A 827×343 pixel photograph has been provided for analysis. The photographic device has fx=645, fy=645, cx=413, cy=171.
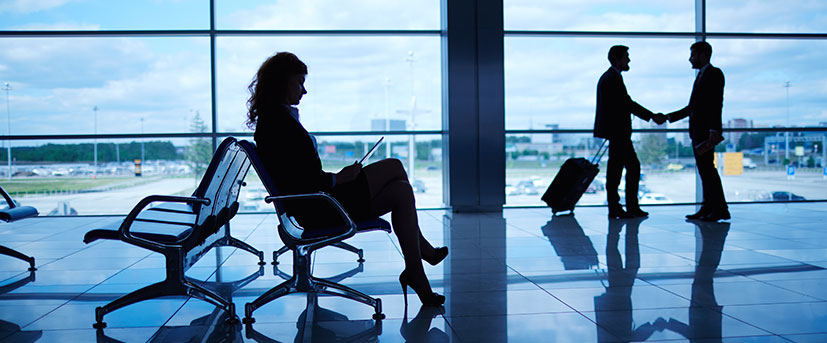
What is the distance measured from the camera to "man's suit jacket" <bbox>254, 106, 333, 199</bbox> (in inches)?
98.0

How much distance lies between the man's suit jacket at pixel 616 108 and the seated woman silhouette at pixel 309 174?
3.58m

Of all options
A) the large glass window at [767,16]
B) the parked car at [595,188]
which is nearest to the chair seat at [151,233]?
the parked car at [595,188]

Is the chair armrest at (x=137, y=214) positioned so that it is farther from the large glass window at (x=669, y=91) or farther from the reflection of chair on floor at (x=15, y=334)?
the large glass window at (x=669, y=91)

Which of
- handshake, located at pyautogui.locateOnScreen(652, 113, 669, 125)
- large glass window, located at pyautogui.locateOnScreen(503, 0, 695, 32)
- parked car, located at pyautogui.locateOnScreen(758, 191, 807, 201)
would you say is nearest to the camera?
handshake, located at pyautogui.locateOnScreen(652, 113, 669, 125)

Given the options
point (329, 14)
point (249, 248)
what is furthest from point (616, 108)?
point (249, 248)

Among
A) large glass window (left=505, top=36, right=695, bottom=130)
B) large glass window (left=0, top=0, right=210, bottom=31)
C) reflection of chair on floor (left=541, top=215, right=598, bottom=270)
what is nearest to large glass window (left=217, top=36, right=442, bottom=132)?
large glass window (left=0, top=0, right=210, bottom=31)

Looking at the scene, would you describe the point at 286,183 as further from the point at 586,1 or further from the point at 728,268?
the point at 586,1

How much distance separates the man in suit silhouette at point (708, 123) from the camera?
5.32m

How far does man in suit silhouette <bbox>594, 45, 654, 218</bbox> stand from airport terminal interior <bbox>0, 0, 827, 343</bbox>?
0.35 m

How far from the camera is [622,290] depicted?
281cm

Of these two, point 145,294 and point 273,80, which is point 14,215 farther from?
point 273,80

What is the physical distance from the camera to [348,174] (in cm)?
262

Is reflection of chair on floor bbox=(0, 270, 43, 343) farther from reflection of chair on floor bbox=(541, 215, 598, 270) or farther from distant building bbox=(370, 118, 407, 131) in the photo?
distant building bbox=(370, 118, 407, 131)

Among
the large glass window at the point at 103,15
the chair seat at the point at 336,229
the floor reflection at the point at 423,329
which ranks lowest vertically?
the floor reflection at the point at 423,329
